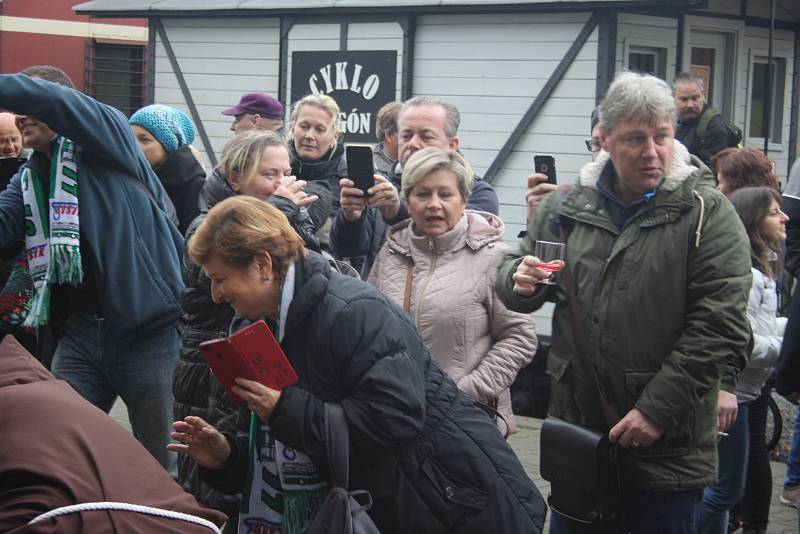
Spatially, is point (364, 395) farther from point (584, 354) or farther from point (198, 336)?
point (198, 336)

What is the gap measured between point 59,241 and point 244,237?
1735 mm

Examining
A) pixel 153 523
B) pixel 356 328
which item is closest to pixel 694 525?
pixel 356 328

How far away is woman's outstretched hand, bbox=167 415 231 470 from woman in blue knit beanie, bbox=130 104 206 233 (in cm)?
255

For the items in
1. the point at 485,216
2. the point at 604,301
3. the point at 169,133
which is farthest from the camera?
the point at 169,133

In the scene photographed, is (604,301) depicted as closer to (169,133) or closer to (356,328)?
(356,328)

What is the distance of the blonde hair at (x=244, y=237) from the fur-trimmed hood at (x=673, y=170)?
107 centimetres

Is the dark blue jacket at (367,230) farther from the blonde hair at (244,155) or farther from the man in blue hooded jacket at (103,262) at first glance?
the man in blue hooded jacket at (103,262)

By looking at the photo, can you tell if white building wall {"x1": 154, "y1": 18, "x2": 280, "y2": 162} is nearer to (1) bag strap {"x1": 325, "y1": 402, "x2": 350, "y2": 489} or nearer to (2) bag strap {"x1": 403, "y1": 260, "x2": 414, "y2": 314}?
(2) bag strap {"x1": 403, "y1": 260, "x2": 414, "y2": 314}

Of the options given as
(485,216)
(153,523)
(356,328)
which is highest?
(485,216)

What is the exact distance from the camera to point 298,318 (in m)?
3.13

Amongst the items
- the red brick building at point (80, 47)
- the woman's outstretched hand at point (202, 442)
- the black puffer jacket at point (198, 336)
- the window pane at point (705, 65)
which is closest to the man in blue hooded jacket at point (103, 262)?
the black puffer jacket at point (198, 336)

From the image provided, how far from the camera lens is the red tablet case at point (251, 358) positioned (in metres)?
2.97

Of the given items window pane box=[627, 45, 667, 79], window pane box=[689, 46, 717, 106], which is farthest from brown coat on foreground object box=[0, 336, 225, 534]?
window pane box=[689, 46, 717, 106]

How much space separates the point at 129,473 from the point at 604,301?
1775 mm
